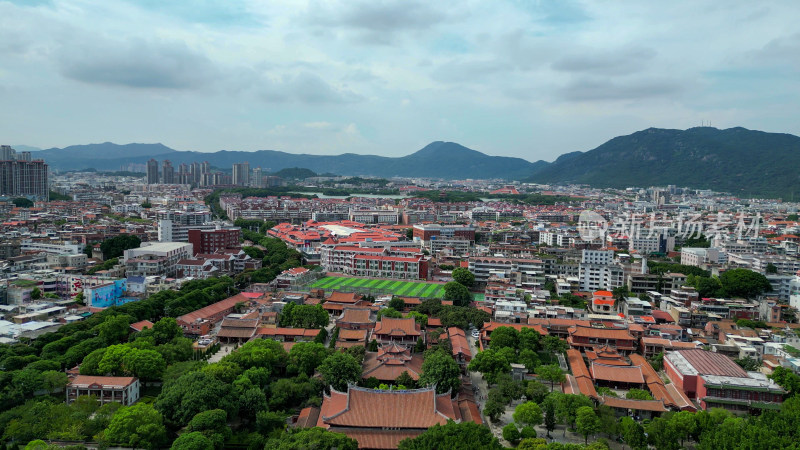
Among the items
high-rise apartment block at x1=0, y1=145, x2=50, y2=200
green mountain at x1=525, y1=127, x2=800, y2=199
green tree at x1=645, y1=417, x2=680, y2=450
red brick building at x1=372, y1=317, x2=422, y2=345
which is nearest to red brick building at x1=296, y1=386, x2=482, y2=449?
green tree at x1=645, y1=417, x2=680, y2=450

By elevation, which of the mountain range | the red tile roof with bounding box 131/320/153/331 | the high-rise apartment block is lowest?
the red tile roof with bounding box 131/320/153/331

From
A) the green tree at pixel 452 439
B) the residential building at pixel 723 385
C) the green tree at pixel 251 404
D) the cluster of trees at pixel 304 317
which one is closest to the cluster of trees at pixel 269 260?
the cluster of trees at pixel 304 317

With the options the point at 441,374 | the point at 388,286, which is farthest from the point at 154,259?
the point at 441,374

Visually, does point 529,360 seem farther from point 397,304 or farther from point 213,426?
point 213,426

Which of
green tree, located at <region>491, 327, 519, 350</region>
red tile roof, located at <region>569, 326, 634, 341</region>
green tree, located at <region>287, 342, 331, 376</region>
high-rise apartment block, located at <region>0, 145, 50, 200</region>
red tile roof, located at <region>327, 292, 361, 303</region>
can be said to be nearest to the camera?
green tree, located at <region>287, 342, 331, 376</region>

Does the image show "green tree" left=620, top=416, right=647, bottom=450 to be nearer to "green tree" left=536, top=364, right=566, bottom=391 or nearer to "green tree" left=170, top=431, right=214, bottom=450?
"green tree" left=536, top=364, right=566, bottom=391

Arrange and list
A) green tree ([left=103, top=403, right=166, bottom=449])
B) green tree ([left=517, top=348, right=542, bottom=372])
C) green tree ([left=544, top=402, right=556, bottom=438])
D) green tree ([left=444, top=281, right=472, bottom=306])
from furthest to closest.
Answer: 1. green tree ([left=444, top=281, right=472, bottom=306])
2. green tree ([left=517, top=348, right=542, bottom=372])
3. green tree ([left=544, top=402, right=556, bottom=438])
4. green tree ([left=103, top=403, right=166, bottom=449])

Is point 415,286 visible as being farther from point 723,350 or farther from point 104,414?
point 104,414
